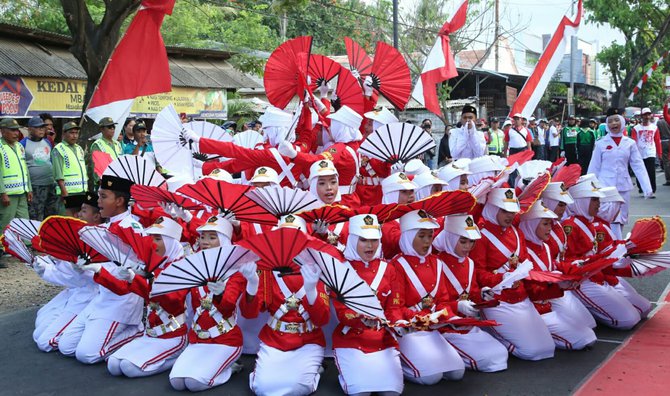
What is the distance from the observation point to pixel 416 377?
4414 millimetres

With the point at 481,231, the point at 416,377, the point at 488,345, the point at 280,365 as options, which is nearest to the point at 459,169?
the point at 481,231

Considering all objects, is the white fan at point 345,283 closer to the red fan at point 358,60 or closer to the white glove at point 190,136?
the white glove at point 190,136

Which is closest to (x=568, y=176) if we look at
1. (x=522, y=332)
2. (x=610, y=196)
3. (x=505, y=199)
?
(x=610, y=196)

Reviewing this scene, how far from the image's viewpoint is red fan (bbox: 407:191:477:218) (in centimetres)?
437

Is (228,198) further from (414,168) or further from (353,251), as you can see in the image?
(414,168)

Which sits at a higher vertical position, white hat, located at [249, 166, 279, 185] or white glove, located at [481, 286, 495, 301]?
white hat, located at [249, 166, 279, 185]

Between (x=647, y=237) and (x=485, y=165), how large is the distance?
1662mm

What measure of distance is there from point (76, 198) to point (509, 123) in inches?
407

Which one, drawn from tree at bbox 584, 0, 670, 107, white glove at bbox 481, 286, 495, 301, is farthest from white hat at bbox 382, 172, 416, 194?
tree at bbox 584, 0, 670, 107

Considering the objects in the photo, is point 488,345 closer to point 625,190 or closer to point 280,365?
point 280,365

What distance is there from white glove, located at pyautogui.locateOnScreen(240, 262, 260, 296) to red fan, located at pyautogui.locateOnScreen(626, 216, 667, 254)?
9.33ft

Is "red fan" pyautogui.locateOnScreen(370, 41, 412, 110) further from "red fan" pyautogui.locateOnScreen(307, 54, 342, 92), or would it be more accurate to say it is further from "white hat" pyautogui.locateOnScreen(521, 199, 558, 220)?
"white hat" pyautogui.locateOnScreen(521, 199, 558, 220)

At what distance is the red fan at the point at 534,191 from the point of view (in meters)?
5.17

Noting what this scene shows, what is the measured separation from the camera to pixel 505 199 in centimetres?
506
